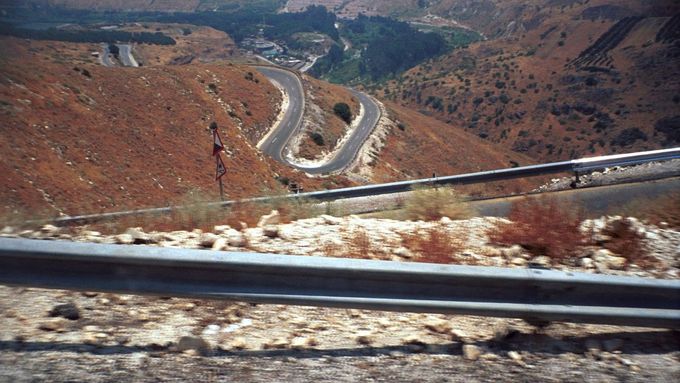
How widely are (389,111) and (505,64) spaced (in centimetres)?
4756

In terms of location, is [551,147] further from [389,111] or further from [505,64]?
[505,64]

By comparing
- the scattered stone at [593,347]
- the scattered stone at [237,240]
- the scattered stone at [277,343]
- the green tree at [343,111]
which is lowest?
the scattered stone at [277,343]

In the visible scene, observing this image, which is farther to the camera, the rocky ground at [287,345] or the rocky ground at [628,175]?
the rocky ground at [628,175]

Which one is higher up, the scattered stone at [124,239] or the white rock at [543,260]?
the white rock at [543,260]

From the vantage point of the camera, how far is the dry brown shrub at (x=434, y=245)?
230 inches

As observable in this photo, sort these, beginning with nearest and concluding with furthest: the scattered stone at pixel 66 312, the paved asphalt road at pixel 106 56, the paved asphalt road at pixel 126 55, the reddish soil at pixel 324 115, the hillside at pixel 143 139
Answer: the scattered stone at pixel 66 312, the hillside at pixel 143 139, the reddish soil at pixel 324 115, the paved asphalt road at pixel 106 56, the paved asphalt road at pixel 126 55

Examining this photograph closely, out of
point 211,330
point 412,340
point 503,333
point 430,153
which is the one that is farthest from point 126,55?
point 503,333

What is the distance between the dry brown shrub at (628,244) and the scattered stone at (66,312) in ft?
16.7

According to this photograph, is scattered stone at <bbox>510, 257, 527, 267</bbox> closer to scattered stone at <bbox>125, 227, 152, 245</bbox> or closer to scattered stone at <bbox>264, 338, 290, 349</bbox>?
scattered stone at <bbox>264, 338, 290, 349</bbox>

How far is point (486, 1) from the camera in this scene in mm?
192750

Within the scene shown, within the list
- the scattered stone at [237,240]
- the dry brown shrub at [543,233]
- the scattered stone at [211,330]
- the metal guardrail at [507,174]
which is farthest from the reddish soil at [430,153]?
the scattered stone at [211,330]

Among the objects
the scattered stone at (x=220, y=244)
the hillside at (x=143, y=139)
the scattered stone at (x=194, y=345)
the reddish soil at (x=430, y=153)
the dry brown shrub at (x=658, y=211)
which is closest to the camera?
the scattered stone at (x=194, y=345)

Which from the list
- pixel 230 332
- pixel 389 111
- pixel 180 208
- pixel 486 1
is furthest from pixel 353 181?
pixel 486 1

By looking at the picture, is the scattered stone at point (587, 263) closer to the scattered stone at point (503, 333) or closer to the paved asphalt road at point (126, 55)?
the scattered stone at point (503, 333)
